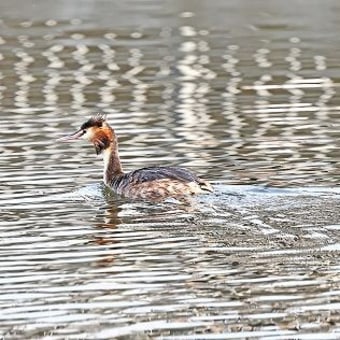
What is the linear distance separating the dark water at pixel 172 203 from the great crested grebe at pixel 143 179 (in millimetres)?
147

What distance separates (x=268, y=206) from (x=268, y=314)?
304 centimetres

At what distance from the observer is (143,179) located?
1223 centimetres

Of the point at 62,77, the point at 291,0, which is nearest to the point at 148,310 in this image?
the point at 62,77

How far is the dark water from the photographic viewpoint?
852cm

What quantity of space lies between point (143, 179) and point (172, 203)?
42 centimetres

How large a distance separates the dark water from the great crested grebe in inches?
5.8

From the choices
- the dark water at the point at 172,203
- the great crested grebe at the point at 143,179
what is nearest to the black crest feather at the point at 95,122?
the great crested grebe at the point at 143,179

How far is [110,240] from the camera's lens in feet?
34.5

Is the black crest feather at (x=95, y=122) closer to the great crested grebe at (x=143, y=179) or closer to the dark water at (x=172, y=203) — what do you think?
the great crested grebe at (x=143, y=179)

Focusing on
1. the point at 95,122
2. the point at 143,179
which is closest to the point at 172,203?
the point at 143,179

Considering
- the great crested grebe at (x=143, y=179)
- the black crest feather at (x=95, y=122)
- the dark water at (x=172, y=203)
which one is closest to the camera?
the dark water at (x=172, y=203)

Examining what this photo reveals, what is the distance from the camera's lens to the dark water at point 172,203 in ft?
27.9

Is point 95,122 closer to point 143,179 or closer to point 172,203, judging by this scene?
point 143,179

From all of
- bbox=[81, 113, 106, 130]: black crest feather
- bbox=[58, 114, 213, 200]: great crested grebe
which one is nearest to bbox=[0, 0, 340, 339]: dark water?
bbox=[58, 114, 213, 200]: great crested grebe
